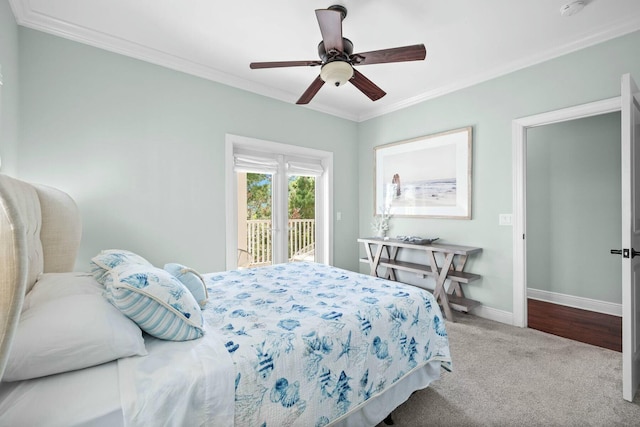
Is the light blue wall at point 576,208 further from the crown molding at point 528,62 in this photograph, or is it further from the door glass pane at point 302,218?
the door glass pane at point 302,218

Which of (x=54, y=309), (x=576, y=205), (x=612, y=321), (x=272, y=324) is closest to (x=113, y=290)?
(x=54, y=309)

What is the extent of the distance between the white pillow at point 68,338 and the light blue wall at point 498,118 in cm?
328

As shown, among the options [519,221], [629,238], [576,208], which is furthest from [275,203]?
[576,208]

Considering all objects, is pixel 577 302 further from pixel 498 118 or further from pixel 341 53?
pixel 341 53

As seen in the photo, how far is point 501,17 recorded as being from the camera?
90.4 inches

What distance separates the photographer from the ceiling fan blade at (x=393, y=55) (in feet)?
6.34

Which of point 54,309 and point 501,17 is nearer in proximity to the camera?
point 54,309

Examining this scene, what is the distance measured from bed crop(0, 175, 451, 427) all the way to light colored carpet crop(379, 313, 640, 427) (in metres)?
0.21

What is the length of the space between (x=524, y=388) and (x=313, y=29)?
3056 millimetres

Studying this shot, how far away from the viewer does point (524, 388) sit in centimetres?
196

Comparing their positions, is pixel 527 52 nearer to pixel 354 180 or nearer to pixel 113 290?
pixel 354 180

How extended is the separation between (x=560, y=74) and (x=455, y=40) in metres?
1.06

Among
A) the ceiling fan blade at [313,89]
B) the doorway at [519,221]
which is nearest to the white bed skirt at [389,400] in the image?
the doorway at [519,221]

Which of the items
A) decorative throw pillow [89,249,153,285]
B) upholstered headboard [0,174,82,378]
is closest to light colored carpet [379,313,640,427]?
decorative throw pillow [89,249,153,285]
